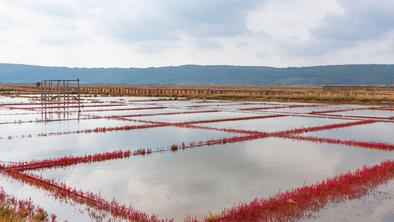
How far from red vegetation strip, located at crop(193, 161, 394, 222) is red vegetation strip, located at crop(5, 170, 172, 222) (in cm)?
133

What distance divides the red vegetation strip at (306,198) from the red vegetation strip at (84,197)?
52.4 inches

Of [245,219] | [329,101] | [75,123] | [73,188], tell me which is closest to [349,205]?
[245,219]

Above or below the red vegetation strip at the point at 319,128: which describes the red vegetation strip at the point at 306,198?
above

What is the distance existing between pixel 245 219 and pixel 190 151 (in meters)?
7.53

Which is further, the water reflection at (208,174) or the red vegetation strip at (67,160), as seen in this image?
the red vegetation strip at (67,160)

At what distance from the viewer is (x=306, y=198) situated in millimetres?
9312

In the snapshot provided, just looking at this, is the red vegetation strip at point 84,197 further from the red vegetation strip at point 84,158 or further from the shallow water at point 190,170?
the red vegetation strip at point 84,158

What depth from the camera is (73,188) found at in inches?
397

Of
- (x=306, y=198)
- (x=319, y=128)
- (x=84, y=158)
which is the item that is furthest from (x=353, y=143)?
(x=84, y=158)

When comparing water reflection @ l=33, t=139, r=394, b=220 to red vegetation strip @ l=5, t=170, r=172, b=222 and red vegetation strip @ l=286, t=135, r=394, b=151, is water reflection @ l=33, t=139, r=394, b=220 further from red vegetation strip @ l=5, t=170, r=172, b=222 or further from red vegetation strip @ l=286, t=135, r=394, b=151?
red vegetation strip @ l=286, t=135, r=394, b=151

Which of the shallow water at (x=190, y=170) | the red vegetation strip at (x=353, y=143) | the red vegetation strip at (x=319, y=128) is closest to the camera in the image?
the shallow water at (x=190, y=170)

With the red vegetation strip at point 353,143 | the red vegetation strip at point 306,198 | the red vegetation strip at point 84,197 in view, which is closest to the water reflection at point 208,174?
the red vegetation strip at point 84,197

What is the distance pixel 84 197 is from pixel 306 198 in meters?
4.93

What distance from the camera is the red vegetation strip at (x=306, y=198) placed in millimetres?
8141
